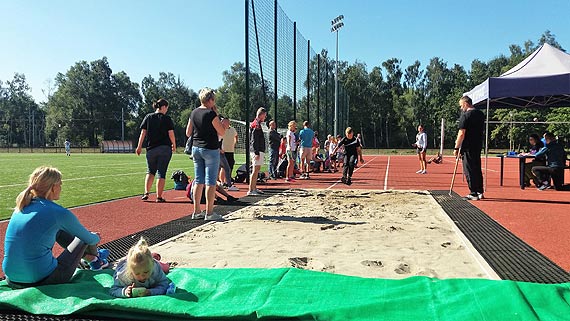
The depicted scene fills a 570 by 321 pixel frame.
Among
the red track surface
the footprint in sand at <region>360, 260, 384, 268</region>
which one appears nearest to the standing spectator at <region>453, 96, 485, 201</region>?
the red track surface

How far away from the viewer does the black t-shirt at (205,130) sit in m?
6.69

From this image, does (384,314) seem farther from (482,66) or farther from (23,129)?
(23,129)

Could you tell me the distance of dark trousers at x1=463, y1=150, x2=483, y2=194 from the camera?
902cm

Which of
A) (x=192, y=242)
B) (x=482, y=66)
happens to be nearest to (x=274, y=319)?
(x=192, y=242)

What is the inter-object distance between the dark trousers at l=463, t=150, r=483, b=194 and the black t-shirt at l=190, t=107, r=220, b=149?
523 cm

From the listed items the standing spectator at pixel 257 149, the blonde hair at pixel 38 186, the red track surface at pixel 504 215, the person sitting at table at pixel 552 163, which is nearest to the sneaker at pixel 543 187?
the person sitting at table at pixel 552 163

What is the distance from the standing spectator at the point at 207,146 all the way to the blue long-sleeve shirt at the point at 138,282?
3.36 meters

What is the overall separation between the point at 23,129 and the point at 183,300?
118363mm

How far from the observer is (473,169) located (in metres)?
9.16

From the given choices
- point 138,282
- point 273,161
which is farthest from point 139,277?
point 273,161

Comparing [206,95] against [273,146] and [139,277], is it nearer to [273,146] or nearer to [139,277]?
[139,277]

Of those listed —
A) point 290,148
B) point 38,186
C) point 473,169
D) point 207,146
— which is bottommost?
point 473,169

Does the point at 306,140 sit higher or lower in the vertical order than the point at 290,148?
higher

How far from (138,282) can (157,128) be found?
5.75 metres
